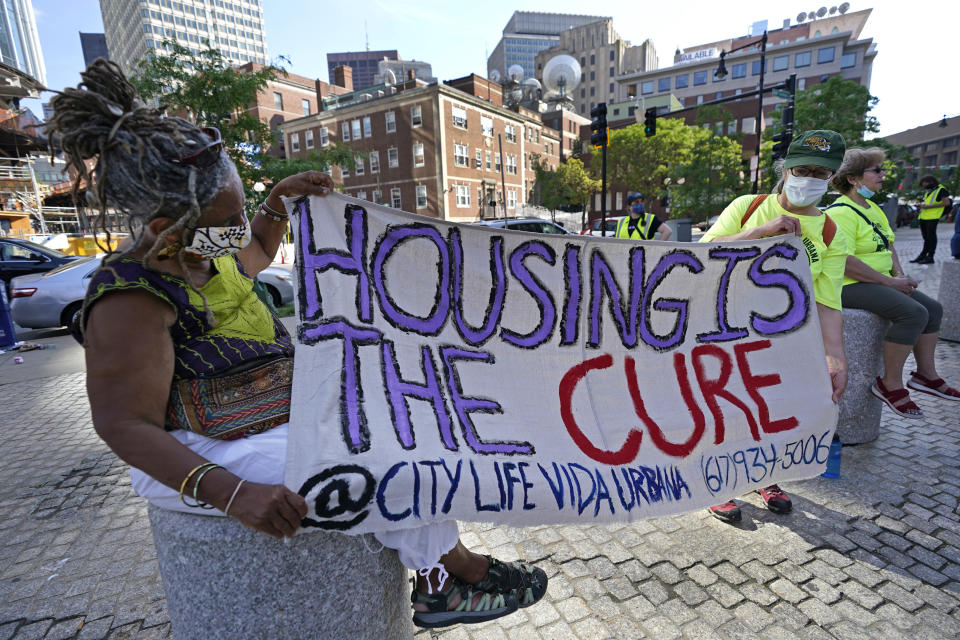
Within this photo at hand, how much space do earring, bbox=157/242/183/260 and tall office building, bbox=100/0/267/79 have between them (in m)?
104

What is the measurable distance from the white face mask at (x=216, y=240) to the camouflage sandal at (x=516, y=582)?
5.13ft

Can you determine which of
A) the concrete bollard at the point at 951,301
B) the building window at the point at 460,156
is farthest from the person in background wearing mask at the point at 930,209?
the building window at the point at 460,156

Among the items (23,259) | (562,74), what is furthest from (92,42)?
(23,259)

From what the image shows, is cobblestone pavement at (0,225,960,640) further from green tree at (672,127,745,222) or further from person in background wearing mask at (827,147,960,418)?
green tree at (672,127,745,222)

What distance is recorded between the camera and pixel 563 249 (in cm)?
→ 238

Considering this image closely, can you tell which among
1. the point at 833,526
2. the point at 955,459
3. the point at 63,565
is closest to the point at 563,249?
the point at 833,526

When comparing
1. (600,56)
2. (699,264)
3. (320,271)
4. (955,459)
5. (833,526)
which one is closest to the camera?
(320,271)

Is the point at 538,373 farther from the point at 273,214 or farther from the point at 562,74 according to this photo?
the point at 562,74

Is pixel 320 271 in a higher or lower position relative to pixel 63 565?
higher

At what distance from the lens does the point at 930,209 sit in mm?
12164

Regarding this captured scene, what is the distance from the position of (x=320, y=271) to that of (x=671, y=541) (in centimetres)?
249

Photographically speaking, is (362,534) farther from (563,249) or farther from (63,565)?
(63,565)

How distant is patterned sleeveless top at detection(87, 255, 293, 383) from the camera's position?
140 cm

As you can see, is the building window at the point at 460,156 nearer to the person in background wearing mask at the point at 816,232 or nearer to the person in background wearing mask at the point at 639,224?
the person in background wearing mask at the point at 639,224
